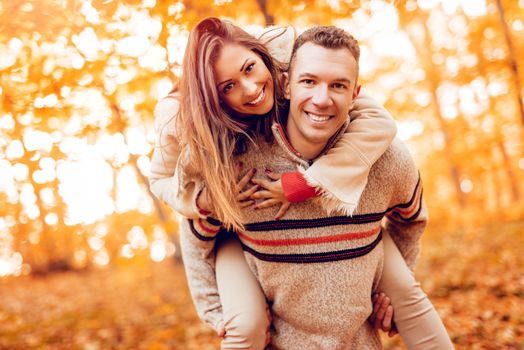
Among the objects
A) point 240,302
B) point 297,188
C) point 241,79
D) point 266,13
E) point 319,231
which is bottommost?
point 240,302

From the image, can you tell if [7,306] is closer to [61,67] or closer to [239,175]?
[61,67]

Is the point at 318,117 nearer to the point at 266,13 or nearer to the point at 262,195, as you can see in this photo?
the point at 262,195

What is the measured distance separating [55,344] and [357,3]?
4448 mm

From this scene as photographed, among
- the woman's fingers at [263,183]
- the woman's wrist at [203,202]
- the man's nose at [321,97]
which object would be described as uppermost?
the man's nose at [321,97]

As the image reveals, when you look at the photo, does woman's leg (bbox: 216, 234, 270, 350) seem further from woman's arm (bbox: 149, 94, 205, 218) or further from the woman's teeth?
the woman's teeth

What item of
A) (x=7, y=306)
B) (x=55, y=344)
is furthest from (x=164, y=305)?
(x=7, y=306)

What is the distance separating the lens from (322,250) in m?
1.87

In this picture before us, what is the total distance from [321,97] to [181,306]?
4.29 m

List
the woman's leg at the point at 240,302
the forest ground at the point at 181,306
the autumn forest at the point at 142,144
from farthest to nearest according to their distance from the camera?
the forest ground at the point at 181,306 < the autumn forest at the point at 142,144 < the woman's leg at the point at 240,302

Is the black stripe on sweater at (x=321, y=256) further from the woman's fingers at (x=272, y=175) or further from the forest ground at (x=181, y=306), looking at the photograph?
the forest ground at (x=181, y=306)

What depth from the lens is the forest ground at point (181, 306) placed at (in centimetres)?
377

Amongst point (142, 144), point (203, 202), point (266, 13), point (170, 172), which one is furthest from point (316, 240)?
point (142, 144)

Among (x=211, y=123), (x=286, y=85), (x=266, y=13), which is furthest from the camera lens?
(x=266, y=13)

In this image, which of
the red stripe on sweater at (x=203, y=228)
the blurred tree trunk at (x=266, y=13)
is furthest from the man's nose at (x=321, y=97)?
the blurred tree trunk at (x=266, y=13)
